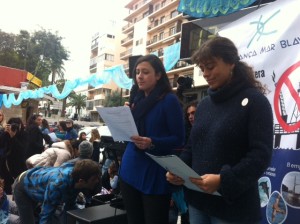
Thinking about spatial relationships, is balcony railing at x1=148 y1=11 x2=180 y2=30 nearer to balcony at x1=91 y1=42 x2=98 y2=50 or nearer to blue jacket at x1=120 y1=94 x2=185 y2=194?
balcony at x1=91 y1=42 x2=98 y2=50

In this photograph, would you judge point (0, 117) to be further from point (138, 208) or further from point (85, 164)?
point (138, 208)

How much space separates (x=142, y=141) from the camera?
77.2 inches

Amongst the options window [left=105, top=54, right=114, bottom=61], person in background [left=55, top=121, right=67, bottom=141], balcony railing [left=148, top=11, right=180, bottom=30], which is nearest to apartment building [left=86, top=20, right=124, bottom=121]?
window [left=105, top=54, right=114, bottom=61]

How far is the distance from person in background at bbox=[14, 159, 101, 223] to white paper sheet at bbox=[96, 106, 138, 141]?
0.96 meters

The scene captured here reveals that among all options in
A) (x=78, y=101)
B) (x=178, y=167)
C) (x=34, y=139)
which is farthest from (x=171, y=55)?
(x=78, y=101)

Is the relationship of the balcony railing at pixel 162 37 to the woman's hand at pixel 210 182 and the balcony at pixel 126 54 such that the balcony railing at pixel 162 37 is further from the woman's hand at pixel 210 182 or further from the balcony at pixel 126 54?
the woman's hand at pixel 210 182

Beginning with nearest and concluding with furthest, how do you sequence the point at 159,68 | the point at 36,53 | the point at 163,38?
the point at 159,68 < the point at 36,53 < the point at 163,38

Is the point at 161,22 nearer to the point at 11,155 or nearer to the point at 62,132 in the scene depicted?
the point at 62,132

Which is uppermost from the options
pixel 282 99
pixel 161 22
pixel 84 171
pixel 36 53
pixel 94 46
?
pixel 94 46

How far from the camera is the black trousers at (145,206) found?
2006 mm

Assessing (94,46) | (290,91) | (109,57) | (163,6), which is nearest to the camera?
(290,91)

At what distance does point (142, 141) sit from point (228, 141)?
0.66 meters

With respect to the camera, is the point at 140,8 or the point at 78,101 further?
the point at 78,101

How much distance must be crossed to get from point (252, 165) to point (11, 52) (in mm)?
35014
